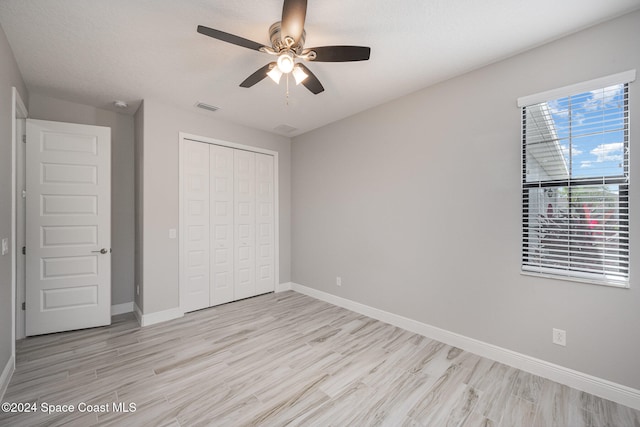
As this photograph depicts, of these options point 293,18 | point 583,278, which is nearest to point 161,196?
point 293,18

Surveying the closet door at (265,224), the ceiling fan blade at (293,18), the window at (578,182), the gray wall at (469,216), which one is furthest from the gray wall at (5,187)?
the window at (578,182)

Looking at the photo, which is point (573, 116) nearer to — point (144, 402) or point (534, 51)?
point (534, 51)

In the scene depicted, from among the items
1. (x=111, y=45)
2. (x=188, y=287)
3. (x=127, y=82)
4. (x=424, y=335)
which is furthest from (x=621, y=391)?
(x=127, y=82)

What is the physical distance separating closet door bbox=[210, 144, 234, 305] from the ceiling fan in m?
2.11

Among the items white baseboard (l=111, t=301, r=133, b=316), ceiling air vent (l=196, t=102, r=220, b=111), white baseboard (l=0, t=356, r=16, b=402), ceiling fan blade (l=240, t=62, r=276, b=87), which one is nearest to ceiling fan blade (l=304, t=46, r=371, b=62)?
ceiling fan blade (l=240, t=62, r=276, b=87)

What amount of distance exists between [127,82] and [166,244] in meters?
1.88

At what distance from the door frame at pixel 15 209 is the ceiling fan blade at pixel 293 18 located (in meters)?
2.50

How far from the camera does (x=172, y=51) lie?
7.49 feet

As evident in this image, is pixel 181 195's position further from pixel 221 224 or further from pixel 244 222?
pixel 244 222

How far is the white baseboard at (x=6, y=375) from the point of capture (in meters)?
1.95

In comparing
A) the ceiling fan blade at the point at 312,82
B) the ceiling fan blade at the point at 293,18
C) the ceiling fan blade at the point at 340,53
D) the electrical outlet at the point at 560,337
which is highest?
the ceiling fan blade at the point at 293,18

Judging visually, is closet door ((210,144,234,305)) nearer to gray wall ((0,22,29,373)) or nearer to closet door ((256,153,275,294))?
closet door ((256,153,275,294))

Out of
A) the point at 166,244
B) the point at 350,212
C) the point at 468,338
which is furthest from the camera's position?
the point at 350,212

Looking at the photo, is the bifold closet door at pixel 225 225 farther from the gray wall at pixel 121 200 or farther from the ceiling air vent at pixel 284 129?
the gray wall at pixel 121 200
